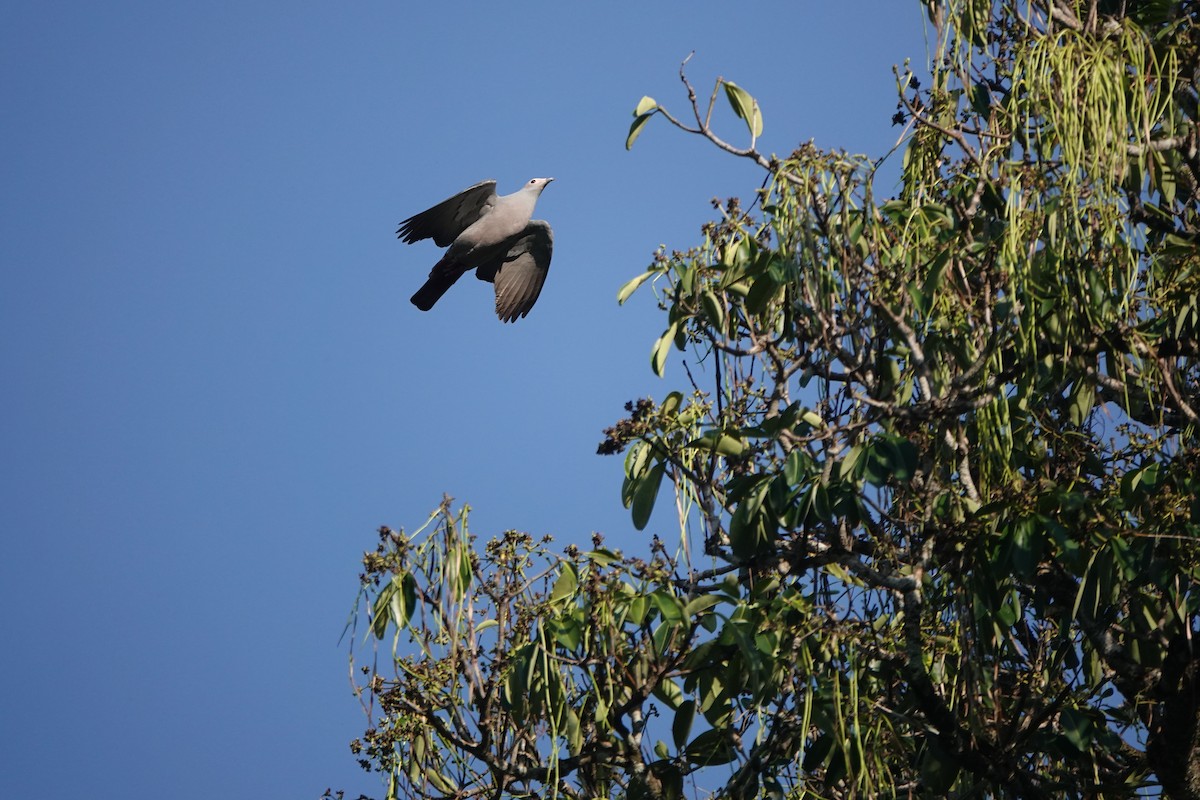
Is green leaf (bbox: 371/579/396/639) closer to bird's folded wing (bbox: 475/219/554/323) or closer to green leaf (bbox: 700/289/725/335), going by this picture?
green leaf (bbox: 700/289/725/335)

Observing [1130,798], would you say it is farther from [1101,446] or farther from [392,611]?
[392,611]

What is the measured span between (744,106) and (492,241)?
4.84 metres

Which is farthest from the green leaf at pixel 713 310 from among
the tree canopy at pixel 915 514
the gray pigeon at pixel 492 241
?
the gray pigeon at pixel 492 241

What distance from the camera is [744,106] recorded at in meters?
3.56

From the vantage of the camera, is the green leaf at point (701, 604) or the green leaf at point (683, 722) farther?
the green leaf at point (683, 722)

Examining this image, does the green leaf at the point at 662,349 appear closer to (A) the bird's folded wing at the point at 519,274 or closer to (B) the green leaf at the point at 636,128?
(B) the green leaf at the point at 636,128

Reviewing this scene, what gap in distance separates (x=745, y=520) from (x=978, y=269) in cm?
105

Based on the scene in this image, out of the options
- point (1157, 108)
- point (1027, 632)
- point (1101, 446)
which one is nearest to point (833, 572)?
point (1027, 632)

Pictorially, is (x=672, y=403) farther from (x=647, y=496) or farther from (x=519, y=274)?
(x=519, y=274)

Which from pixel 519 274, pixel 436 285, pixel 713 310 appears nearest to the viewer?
pixel 713 310

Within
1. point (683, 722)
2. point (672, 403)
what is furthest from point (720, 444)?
point (683, 722)

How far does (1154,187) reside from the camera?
149 inches

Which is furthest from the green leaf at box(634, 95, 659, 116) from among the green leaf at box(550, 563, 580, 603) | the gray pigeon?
the gray pigeon

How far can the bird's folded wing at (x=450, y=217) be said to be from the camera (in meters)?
8.04
